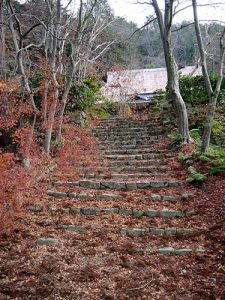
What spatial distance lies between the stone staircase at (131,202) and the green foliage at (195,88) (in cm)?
453

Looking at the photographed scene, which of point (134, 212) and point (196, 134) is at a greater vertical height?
point (196, 134)

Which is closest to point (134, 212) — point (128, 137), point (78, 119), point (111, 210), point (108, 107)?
point (111, 210)

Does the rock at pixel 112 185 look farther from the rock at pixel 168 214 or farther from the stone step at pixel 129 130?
the stone step at pixel 129 130

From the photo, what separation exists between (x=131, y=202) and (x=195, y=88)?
30.4 ft

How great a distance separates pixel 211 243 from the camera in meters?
4.90

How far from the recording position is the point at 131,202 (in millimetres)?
6609

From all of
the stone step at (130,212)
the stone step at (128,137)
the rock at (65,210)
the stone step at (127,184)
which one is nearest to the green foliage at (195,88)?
the stone step at (128,137)

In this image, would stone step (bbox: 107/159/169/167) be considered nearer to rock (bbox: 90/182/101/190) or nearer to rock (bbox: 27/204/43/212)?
rock (bbox: 90/182/101/190)

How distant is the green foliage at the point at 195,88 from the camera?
13.9 metres

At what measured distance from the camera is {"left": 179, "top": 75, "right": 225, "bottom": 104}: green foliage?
13875 millimetres

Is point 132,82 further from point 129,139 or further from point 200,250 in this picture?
point 200,250

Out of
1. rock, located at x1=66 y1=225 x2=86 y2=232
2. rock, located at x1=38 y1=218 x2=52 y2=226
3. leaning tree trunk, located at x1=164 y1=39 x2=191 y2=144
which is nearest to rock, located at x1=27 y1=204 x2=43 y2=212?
rock, located at x1=38 y1=218 x2=52 y2=226

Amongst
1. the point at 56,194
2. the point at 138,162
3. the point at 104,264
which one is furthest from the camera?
the point at 138,162

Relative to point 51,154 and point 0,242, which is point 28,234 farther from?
point 51,154
